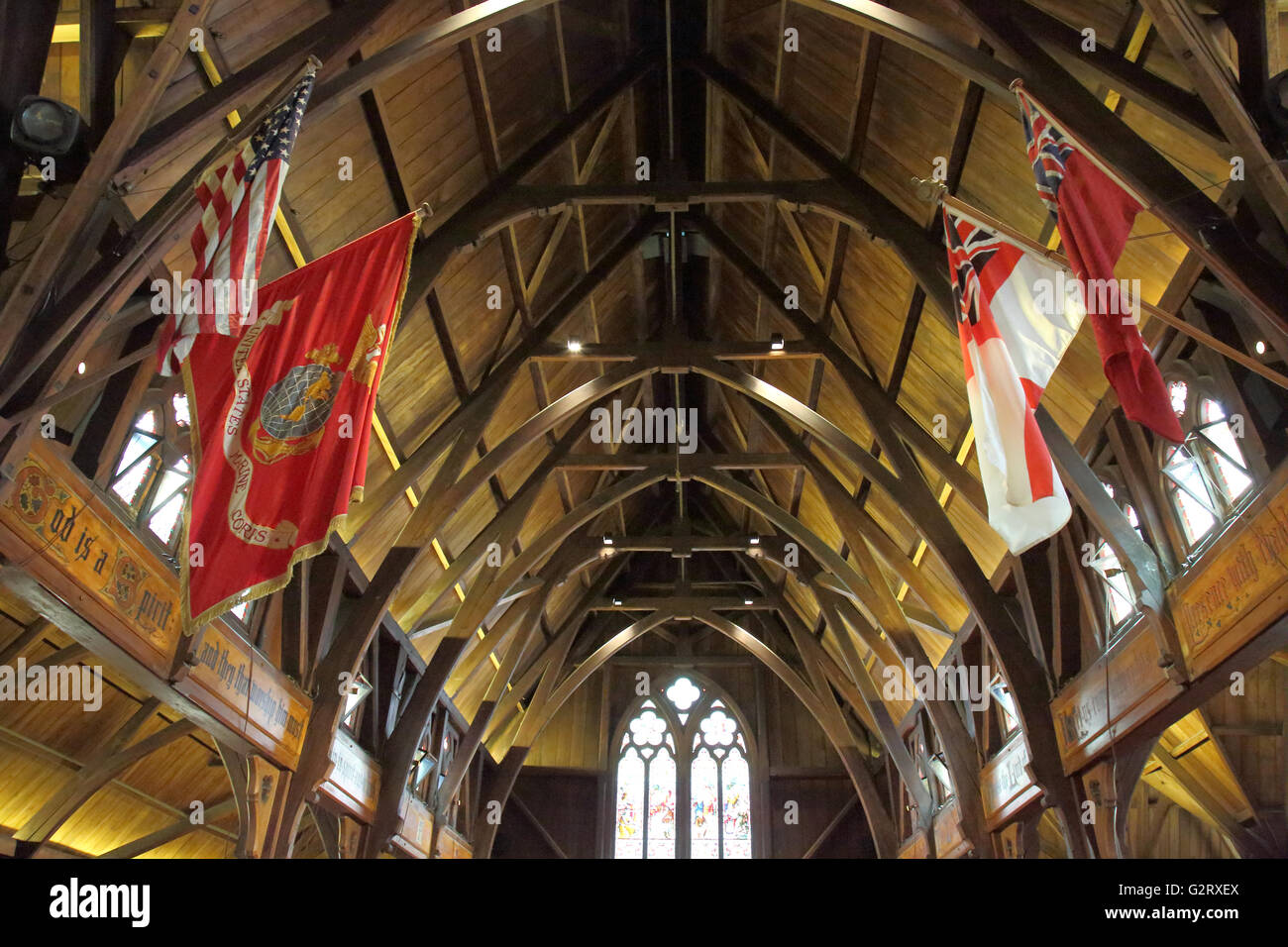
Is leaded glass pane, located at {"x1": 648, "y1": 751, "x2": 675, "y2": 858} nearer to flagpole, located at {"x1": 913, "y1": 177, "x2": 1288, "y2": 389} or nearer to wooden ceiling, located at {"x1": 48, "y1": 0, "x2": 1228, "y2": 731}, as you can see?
wooden ceiling, located at {"x1": 48, "y1": 0, "x2": 1228, "y2": 731}

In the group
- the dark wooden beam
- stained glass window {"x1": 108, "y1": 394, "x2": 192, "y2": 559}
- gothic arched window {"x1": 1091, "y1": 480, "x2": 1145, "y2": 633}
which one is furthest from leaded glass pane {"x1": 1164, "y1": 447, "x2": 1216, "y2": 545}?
the dark wooden beam

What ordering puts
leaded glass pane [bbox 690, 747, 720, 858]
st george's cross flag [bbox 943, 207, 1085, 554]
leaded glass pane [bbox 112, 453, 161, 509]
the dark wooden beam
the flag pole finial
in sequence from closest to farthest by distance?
the dark wooden beam → st george's cross flag [bbox 943, 207, 1085, 554] → the flag pole finial → leaded glass pane [bbox 112, 453, 161, 509] → leaded glass pane [bbox 690, 747, 720, 858]

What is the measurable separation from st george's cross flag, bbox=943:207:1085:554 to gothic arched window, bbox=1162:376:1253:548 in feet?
5.66

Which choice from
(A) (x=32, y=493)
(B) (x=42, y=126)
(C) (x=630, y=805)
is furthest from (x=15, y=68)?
(C) (x=630, y=805)

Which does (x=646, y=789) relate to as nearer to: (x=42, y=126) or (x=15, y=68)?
(x=42, y=126)

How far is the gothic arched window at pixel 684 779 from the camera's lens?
1934cm

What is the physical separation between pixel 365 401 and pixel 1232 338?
19.5 feet

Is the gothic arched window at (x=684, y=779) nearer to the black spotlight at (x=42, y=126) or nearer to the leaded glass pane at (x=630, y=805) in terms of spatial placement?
the leaded glass pane at (x=630, y=805)

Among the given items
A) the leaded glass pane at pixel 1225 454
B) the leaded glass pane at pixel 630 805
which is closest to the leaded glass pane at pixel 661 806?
the leaded glass pane at pixel 630 805

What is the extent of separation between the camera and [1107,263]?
5.22 m

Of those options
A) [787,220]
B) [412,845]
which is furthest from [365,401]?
[412,845]

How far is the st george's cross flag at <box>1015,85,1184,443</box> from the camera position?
16.8ft

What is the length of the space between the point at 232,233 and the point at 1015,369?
4854mm

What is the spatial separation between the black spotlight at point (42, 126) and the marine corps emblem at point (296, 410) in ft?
5.98
